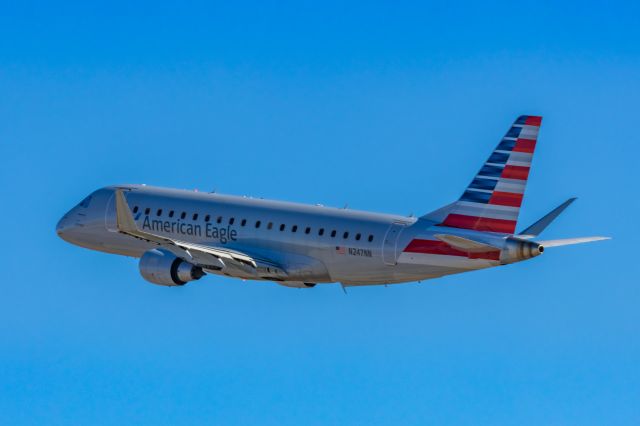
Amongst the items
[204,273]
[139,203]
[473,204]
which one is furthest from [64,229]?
[473,204]

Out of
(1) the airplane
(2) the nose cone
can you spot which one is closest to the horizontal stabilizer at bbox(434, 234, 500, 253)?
(1) the airplane

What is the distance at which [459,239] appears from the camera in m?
70.9

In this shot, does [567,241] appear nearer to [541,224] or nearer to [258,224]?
[541,224]

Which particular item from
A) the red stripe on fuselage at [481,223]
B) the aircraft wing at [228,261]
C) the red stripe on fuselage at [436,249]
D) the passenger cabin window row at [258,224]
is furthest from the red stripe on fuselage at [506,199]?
the aircraft wing at [228,261]

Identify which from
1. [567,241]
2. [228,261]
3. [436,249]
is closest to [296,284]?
[228,261]

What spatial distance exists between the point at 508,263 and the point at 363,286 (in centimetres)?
887

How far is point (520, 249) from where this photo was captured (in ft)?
232

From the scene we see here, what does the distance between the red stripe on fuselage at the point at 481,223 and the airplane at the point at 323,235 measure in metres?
0.05

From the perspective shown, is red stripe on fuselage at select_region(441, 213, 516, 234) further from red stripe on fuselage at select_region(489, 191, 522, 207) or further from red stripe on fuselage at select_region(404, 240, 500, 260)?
red stripe on fuselage at select_region(404, 240, 500, 260)

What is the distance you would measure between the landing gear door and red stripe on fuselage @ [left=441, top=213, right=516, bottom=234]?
8.69 ft

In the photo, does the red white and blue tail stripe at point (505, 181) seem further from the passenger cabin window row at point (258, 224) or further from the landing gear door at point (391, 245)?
the passenger cabin window row at point (258, 224)

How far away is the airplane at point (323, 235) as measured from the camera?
7169 cm

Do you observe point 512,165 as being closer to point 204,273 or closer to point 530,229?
point 530,229

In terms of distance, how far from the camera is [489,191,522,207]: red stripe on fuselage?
71.6 meters
